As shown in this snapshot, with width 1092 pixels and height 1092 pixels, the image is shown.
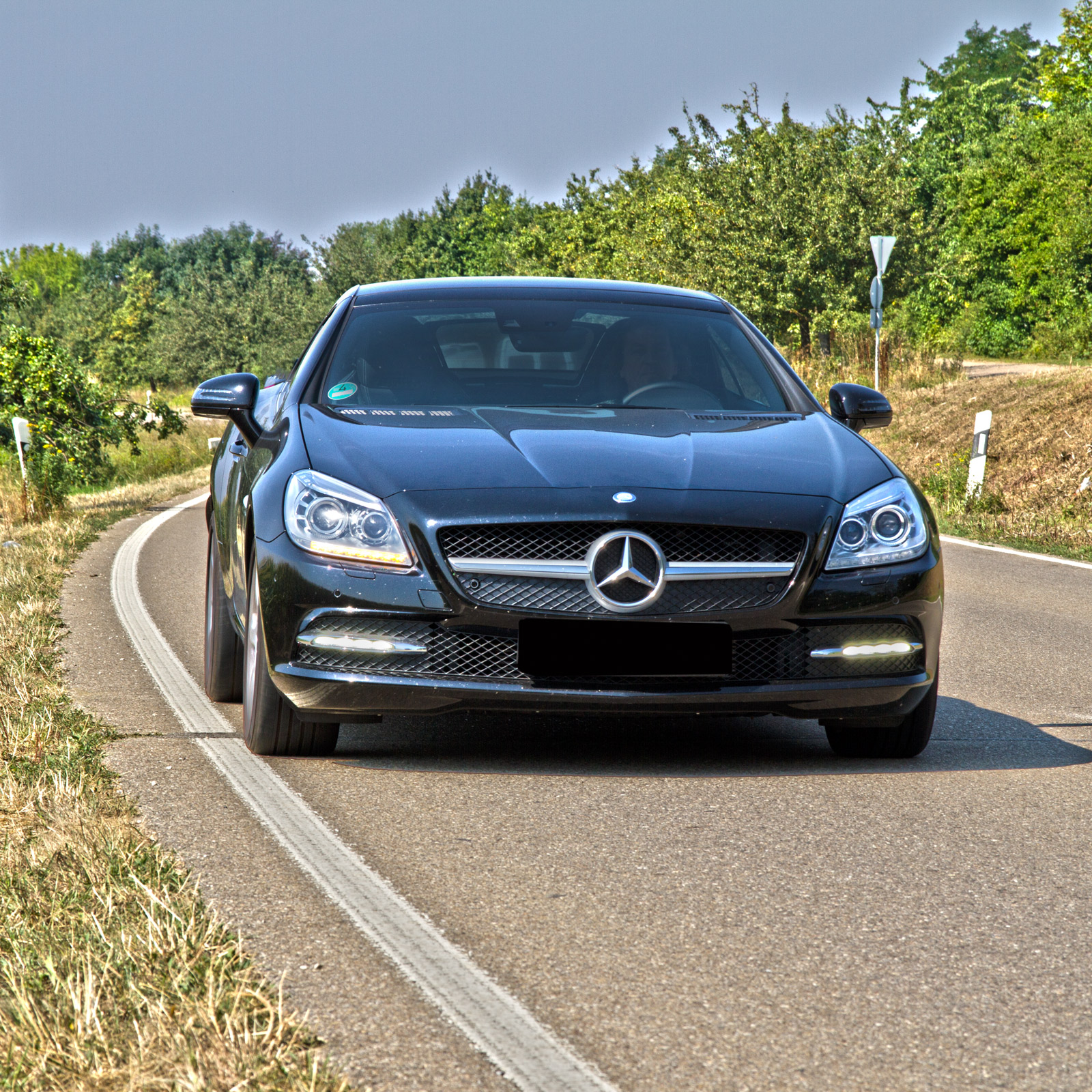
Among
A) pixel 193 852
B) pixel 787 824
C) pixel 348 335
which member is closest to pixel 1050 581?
pixel 348 335

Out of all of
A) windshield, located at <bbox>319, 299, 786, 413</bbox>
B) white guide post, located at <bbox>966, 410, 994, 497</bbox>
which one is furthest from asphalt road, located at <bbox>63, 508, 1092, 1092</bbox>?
white guide post, located at <bbox>966, 410, 994, 497</bbox>

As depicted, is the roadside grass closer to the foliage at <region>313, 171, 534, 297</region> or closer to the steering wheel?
the steering wheel

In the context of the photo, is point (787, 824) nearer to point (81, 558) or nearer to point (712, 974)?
point (712, 974)

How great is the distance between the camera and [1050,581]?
Answer: 424 inches

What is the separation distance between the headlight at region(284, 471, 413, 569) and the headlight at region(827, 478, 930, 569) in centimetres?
127

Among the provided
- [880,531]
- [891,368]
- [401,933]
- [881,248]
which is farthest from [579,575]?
[891,368]

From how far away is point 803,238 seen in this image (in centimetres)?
2983

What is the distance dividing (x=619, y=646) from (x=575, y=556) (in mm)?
287

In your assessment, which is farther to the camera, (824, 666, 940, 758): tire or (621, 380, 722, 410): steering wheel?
(621, 380, 722, 410): steering wheel

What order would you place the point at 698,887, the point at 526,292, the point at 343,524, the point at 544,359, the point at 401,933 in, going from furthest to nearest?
the point at 526,292, the point at 544,359, the point at 343,524, the point at 698,887, the point at 401,933

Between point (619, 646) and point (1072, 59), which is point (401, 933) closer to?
point (619, 646)

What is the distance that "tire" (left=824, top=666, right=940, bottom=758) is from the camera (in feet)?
16.7

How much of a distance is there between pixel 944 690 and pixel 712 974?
12.4 feet

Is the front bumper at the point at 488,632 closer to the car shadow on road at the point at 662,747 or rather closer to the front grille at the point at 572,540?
the front grille at the point at 572,540
